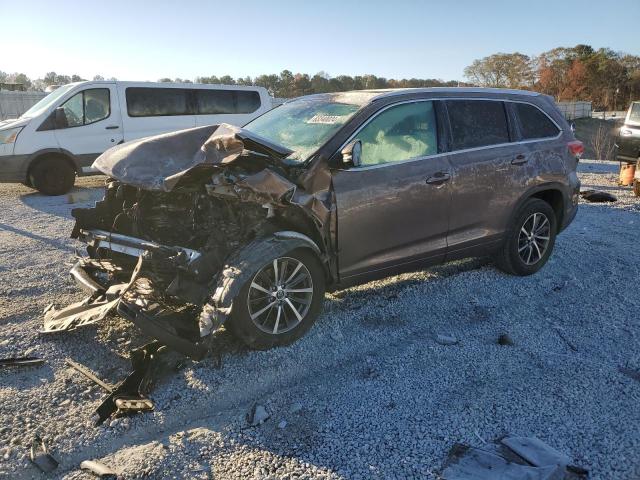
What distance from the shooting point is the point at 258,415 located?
3168mm

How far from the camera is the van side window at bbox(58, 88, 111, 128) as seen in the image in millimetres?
10852

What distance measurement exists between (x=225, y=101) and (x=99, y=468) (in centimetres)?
1177

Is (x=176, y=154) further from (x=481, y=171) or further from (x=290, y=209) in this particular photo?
(x=481, y=171)

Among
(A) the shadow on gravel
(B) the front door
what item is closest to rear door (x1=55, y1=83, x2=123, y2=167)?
(A) the shadow on gravel

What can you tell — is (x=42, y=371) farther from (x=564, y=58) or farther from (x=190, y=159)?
(x=564, y=58)

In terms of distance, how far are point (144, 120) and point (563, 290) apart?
386 inches

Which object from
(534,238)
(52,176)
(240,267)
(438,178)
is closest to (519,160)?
(534,238)

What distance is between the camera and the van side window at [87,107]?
1085 cm

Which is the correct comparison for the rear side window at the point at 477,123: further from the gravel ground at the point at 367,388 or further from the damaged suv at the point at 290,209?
the gravel ground at the point at 367,388

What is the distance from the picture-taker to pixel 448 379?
141 inches

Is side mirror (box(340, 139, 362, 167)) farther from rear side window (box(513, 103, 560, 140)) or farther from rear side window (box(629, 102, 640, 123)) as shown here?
rear side window (box(629, 102, 640, 123))

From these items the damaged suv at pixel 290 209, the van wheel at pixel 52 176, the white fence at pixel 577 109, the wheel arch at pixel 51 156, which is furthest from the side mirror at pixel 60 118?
the white fence at pixel 577 109

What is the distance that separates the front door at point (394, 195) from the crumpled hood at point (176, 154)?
2.37 ft

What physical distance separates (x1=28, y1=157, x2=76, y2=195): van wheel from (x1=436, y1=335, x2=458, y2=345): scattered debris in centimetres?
934
